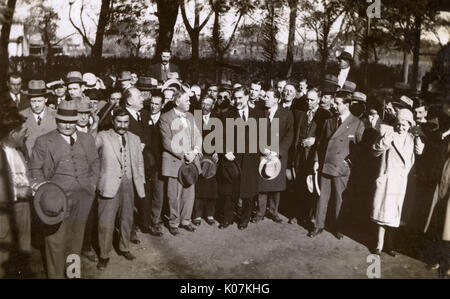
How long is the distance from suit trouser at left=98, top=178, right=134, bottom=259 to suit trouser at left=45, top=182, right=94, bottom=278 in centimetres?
19

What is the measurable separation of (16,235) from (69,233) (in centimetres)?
52

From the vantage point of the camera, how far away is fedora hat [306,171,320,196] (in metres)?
6.10

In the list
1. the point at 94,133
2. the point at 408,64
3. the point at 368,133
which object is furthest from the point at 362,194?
the point at 94,133

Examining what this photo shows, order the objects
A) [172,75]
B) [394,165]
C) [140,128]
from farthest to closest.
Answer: [172,75] → [140,128] → [394,165]

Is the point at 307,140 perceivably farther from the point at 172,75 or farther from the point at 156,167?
the point at 172,75

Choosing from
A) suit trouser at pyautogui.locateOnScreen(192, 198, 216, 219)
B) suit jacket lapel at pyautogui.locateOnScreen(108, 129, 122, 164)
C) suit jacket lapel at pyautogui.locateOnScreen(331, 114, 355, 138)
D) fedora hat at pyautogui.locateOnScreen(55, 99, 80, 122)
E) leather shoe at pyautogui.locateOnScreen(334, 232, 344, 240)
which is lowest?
leather shoe at pyautogui.locateOnScreen(334, 232, 344, 240)

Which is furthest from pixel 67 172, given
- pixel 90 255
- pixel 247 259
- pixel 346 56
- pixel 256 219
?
pixel 346 56

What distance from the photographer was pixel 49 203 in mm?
4332

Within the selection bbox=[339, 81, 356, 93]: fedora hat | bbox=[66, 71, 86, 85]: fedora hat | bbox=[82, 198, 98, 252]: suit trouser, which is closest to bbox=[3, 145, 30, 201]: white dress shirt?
bbox=[82, 198, 98, 252]: suit trouser

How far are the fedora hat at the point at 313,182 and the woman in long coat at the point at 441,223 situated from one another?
1.49 metres

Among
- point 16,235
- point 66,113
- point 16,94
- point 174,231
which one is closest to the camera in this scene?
point 66,113

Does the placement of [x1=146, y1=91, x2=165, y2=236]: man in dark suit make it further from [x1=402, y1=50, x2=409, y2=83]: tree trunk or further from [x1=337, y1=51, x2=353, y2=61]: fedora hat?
[x1=402, y1=50, x2=409, y2=83]: tree trunk

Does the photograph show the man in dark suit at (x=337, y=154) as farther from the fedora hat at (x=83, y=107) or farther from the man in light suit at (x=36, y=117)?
the man in light suit at (x=36, y=117)

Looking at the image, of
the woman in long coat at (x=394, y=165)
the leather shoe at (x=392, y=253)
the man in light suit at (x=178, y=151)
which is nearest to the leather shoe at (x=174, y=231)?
the man in light suit at (x=178, y=151)
